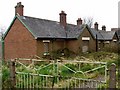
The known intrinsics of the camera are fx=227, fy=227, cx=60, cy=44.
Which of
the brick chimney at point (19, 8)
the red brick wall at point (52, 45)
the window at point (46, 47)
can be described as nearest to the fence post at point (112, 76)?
the red brick wall at point (52, 45)

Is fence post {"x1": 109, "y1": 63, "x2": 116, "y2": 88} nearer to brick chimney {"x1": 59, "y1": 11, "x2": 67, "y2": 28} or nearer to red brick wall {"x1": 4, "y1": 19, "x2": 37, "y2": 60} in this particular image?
red brick wall {"x1": 4, "y1": 19, "x2": 37, "y2": 60}

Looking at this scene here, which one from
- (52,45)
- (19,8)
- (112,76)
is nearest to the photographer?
(112,76)

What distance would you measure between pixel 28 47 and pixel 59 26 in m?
6.38

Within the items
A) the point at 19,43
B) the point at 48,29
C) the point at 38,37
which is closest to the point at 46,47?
the point at 38,37

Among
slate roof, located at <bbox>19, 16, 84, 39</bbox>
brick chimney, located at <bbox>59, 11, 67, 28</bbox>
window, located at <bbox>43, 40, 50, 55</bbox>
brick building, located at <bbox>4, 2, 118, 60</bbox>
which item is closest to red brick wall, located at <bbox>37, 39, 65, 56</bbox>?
brick building, located at <bbox>4, 2, 118, 60</bbox>

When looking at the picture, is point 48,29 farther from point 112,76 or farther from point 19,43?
point 112,76

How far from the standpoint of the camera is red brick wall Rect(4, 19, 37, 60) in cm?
2248

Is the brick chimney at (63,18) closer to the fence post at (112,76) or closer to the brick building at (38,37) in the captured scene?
the brick building at (38,37)

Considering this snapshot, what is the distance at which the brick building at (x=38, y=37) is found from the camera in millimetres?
22500

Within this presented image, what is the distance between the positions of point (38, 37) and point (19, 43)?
2.68 m

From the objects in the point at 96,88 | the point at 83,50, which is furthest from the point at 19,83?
the point at 83,50

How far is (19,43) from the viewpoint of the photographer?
76.5ft

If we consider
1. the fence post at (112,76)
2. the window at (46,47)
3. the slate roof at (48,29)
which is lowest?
the fence post at (112,76)

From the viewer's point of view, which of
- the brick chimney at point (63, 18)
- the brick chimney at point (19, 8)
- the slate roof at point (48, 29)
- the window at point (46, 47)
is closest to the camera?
the slate roof at point (48, 29)
